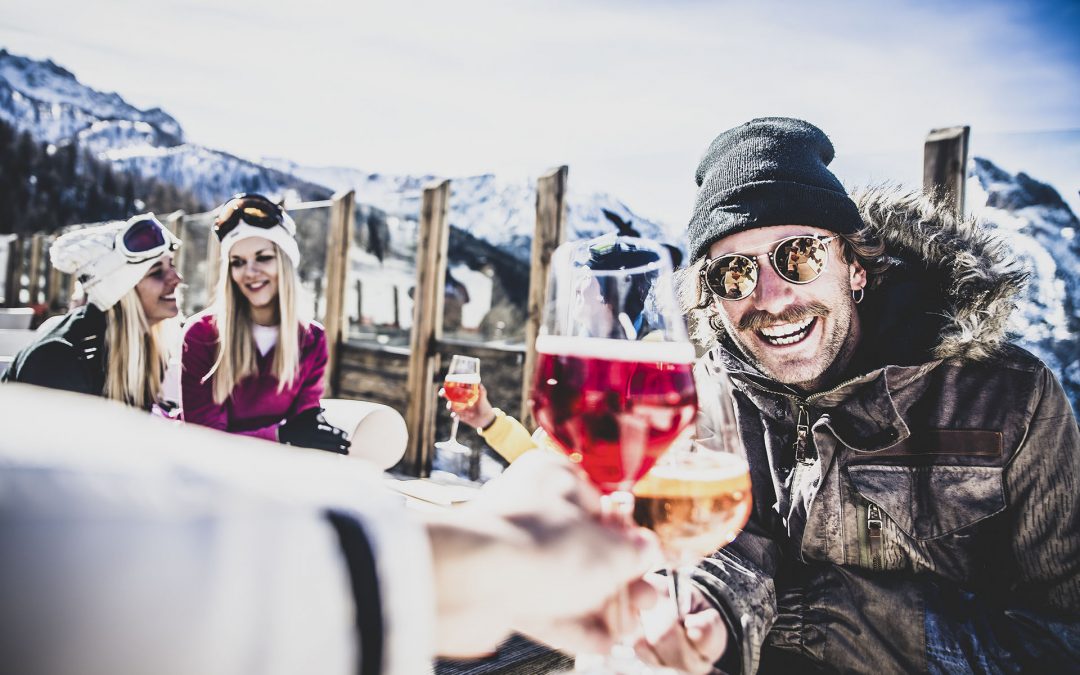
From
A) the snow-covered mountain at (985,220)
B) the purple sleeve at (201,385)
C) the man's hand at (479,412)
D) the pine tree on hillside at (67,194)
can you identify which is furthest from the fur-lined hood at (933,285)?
the pine tree on hillside at (67,194)

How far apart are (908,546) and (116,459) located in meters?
1.94

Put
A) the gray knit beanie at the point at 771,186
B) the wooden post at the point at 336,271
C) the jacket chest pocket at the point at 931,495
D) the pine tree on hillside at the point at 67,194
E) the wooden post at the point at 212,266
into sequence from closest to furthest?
the jacket chest pocket at the point at 931,495 < the gray knit beanie at the point at 771,186 < the wooden post at the point at 336,271 < the wooden post at the point at 212,266 < the pine tree on hillside at the point at 67,194

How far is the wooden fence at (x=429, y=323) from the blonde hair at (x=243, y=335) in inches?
84.6

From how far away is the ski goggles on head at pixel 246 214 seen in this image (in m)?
4.08

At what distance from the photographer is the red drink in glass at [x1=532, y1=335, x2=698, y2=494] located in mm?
823

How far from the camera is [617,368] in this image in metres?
0.82

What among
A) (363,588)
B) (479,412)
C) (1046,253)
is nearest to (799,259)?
(363,588)

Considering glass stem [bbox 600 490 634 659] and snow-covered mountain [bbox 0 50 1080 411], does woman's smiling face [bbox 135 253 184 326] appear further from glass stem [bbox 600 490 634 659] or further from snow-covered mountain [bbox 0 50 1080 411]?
glass stem [bbox 600 490 634 659]

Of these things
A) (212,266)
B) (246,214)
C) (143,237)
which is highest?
(212,266)

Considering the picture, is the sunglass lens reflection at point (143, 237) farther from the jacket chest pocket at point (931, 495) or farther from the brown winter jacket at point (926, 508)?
the jacket chest pocket at point (931, 495)

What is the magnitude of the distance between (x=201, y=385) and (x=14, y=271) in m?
17.0

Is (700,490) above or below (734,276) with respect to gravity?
below

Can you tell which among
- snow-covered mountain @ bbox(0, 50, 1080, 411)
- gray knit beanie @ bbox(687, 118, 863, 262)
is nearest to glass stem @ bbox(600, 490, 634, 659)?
gray knit beanie @ bbox(687, 118, 863, 262)

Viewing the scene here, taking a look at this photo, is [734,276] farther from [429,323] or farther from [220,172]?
[220,172]
